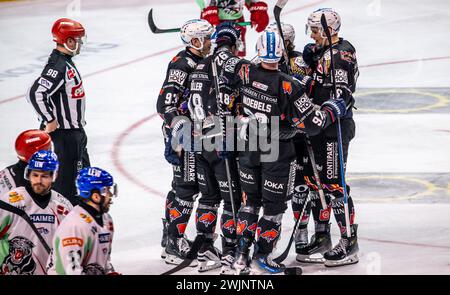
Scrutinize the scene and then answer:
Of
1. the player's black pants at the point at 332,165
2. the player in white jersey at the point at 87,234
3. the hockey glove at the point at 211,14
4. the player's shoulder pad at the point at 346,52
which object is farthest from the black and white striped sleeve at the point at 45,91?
the hockey glove at the point at 211,14

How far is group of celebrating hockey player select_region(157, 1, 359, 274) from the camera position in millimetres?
8430

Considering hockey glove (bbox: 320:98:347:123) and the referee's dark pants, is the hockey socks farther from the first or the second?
hockey glove (bbox: 320:98:347:123)

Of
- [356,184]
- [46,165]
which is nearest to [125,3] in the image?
[356,184]

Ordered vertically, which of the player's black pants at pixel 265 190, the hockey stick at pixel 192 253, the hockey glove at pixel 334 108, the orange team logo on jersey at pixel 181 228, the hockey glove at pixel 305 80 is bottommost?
the hockey stick at pixel 192 253

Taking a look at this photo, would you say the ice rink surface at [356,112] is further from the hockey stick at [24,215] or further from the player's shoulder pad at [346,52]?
the hockey stick at [24,215]

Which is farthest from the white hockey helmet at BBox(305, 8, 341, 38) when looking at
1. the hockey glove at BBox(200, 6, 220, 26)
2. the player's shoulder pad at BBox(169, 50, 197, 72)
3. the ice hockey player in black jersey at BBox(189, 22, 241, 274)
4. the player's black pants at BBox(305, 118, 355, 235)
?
the hockey glove at BBox(200, 6, 220, 26)

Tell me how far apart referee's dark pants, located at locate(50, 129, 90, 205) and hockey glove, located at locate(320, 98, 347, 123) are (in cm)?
231

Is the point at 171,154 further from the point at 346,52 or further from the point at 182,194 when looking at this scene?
the point at 346,52

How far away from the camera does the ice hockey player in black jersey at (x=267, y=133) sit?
328 inches

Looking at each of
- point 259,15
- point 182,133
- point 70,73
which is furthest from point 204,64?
point 259,15

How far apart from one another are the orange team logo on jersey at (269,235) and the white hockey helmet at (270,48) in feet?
4.64

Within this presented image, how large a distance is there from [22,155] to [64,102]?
187 centimetres

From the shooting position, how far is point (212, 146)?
884cm
